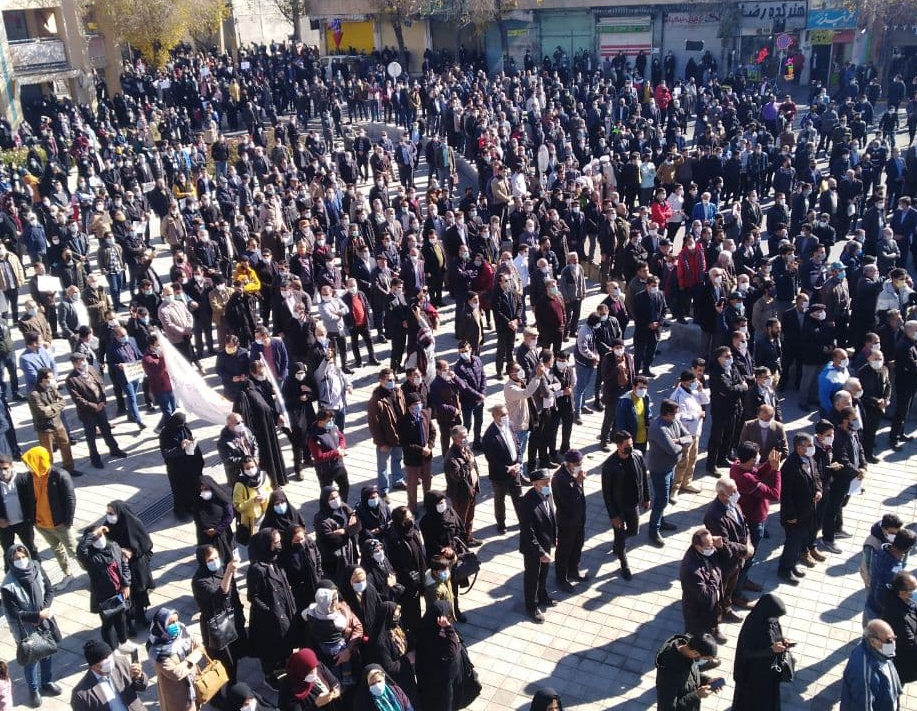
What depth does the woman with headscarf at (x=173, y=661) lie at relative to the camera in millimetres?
6340

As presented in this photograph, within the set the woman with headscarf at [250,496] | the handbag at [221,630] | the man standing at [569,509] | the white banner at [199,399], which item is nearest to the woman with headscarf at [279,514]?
the woman with headscarf at [250,496]

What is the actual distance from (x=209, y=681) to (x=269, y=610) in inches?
26.3

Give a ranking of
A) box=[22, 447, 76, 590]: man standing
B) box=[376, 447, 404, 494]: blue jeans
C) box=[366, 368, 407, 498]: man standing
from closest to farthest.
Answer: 1. box=[22, 447, 76, 590]: man standing
2. box=[366, 368, 407, 498]: man standing
3. box=[376, 447, 404, 494]: blue jeans

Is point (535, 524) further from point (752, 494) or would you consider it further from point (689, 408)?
point (689, 408)

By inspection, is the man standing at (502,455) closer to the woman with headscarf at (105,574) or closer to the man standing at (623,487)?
the man standing at (623,487)

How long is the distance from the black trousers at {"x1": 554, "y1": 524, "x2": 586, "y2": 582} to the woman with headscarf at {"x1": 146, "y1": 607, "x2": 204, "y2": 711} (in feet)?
10.9

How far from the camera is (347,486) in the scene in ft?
31.4

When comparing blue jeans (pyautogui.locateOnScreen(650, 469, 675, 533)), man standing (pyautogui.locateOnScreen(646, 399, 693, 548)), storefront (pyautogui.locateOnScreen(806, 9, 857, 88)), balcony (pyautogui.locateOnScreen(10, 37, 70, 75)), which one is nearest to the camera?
man standing (pyautogui.locateOnScreen(646, 399, 693, 548))

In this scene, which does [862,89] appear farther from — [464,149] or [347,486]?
[347,486]

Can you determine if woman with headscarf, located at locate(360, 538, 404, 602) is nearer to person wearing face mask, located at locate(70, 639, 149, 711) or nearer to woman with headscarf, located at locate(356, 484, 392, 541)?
woman with headscarf, located at locate(356, 484, 392, 541)

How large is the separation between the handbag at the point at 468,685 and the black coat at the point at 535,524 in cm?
120

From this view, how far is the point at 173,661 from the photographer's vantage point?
6.33 meters

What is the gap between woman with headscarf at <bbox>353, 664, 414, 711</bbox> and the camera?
5.81 meters

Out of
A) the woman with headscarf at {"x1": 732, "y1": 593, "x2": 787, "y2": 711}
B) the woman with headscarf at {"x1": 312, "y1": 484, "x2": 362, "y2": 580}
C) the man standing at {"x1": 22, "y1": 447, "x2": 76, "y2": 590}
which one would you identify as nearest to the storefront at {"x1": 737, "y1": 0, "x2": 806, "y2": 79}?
the woman with headscarf at {"x1": 312, "y1": 484, "x2": 362, "y2": 580}
